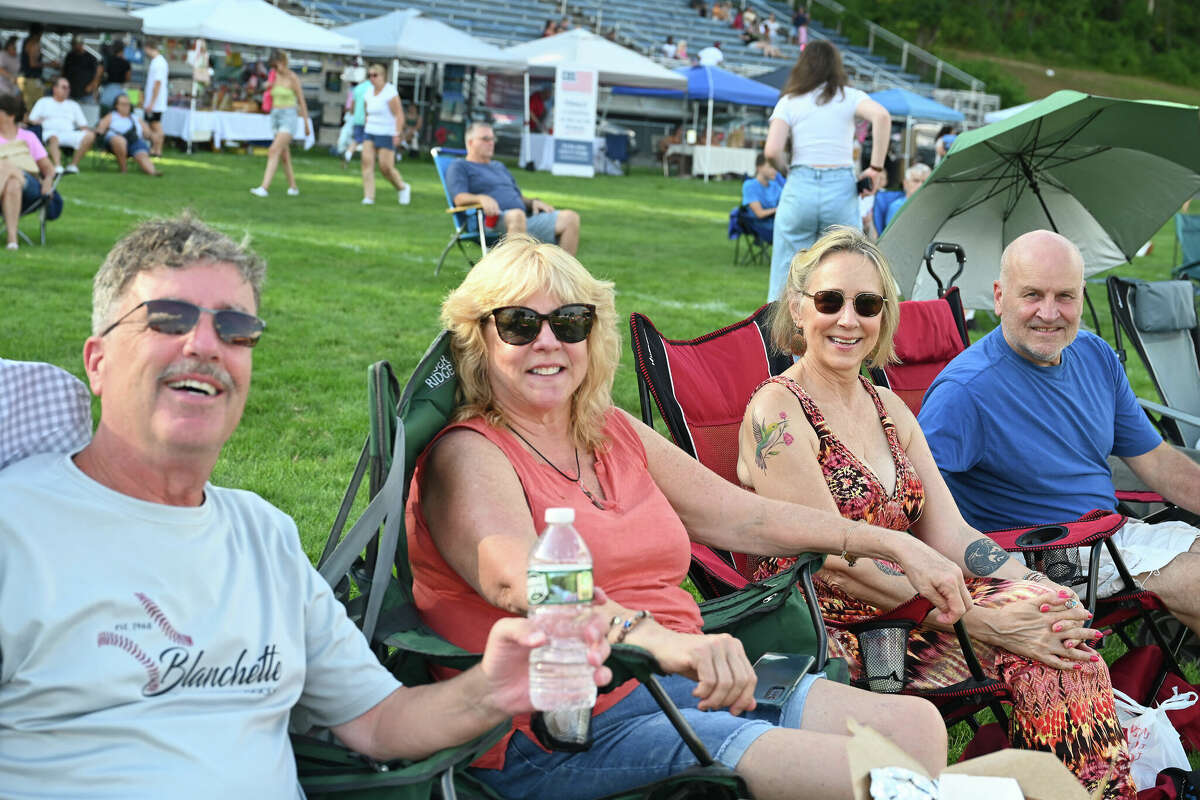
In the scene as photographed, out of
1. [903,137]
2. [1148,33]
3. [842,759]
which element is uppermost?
[1148,33]

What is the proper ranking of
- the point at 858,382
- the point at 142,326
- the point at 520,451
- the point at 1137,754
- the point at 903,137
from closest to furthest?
the point at 142,326 < the point at 520,451 < the point at 1137,754 < the point at 858,382 < the point at 903,137

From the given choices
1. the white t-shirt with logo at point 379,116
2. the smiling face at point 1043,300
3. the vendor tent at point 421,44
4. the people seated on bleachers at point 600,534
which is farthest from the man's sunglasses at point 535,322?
the vendor tent at point 421,44

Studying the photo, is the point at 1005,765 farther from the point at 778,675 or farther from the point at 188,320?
the point at 188,320

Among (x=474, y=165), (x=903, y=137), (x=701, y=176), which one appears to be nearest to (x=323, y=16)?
(x=701, y=176)

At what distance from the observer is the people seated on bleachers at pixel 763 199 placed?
1305 centimetres

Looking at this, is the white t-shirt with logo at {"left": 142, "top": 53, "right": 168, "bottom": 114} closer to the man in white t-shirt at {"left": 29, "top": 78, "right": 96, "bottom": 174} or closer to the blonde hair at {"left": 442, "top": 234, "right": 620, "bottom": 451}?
the man in white t-shirt at {"left": 29, "top": 78, "right": 96, "bottom": 174}

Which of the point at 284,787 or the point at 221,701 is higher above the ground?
the point at 221,701

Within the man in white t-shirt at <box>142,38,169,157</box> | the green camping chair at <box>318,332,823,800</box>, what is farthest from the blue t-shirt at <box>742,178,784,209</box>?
the man in white t-shirt at <box>142,38,169,157</box>

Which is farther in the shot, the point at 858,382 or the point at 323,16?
the point at 323,16

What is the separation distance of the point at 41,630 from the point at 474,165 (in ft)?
31.4

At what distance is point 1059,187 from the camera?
6.73 meters

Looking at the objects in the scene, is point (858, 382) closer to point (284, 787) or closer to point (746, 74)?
point (284, 787)

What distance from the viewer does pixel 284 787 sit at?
6.88 feet

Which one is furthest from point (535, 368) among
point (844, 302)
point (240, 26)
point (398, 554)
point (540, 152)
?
point (540, 152)
